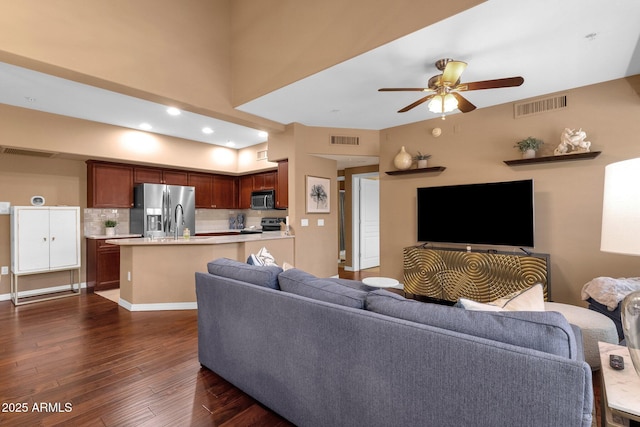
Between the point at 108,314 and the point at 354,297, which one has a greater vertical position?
the point at 354,297

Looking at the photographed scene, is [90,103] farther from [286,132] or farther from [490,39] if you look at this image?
[490,39]

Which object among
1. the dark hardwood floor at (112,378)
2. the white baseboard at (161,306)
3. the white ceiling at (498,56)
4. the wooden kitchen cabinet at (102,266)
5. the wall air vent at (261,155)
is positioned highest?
the white ceiling at (498,56)

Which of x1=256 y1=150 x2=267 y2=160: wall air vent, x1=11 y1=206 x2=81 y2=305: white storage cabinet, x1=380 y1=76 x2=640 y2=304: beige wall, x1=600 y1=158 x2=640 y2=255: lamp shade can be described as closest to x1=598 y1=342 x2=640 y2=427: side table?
x1=600 y1=158 x2=640 y2=255: lamp shade

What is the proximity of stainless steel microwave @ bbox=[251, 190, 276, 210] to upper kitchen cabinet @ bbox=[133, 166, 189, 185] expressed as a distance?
147 cm

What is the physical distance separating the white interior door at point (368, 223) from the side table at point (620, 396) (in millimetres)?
5600

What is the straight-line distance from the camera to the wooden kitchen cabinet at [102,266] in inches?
200

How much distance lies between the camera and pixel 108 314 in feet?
12.5

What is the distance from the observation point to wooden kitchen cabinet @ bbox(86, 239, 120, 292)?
16.7ft

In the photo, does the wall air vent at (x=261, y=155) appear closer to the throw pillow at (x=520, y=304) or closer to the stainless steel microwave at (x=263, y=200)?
the stainless steel microwave at (x=263, y=200)

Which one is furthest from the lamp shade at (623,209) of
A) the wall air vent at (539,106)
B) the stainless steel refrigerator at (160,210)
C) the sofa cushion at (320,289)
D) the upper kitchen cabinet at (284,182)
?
the stainless steel refrigerator at (160,210)

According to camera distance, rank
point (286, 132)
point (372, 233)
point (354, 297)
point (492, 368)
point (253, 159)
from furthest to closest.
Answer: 1. point (372, 233)
2. point (253, 159)
3. point (286, 132)
4. point (354, 297)
5. point (492, 368)

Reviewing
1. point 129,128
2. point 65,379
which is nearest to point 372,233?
point 129,128

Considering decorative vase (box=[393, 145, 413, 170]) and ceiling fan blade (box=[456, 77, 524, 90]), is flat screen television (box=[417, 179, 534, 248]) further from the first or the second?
ceiling fan blade (box=[456, 77, 524, 90])

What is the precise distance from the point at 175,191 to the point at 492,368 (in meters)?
6.08
